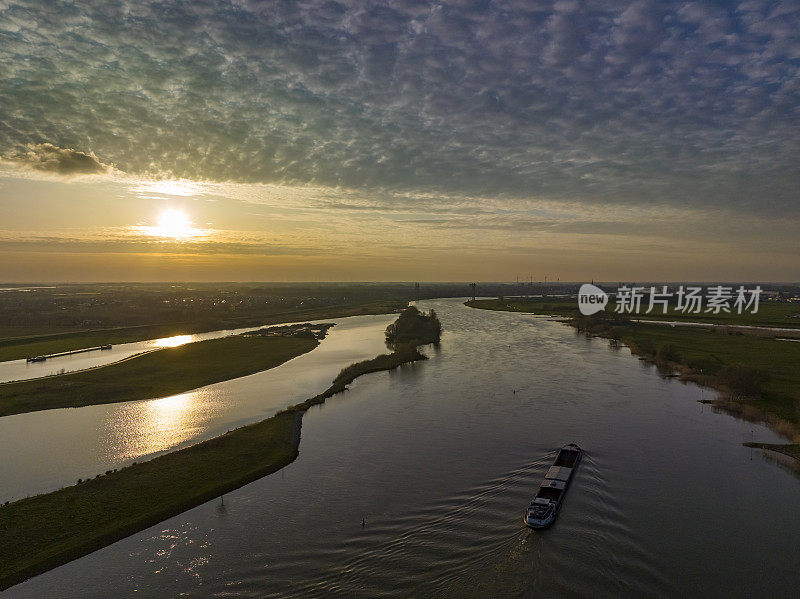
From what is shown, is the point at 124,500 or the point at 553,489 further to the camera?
the point at 553,489

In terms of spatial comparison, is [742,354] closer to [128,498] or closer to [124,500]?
[128,498]

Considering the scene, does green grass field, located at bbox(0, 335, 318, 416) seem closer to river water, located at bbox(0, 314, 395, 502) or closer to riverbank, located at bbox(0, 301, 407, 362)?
river water, located at bbox(0, 314, 395, 502)

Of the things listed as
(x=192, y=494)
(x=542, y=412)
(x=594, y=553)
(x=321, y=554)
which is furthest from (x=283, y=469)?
(x=542, y=412)

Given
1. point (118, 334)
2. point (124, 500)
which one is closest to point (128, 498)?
point (124, 500)

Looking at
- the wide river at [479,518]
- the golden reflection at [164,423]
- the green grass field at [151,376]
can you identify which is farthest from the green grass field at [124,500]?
the green grass field at [151,376]

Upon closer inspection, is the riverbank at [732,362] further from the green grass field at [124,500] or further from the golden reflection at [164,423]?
the golden reflection at [164,423]

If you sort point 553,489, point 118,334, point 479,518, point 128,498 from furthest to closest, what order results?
point 118,334 → point 553,489 → point 128,498 → point 479,518

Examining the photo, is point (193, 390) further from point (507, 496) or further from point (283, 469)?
point (507, 496)
